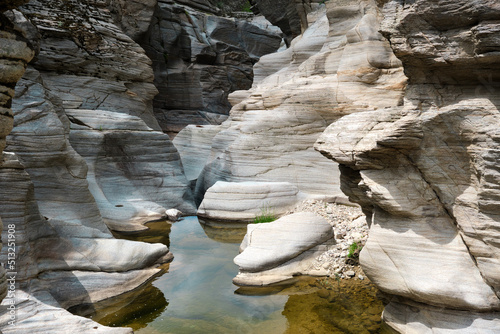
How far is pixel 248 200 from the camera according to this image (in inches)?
443

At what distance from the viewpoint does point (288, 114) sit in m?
12.6

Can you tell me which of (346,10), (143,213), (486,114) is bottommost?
(143,213)

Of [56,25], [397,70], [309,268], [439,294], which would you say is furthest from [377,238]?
[56,25]

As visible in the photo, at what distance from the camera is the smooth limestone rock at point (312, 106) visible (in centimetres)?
1159

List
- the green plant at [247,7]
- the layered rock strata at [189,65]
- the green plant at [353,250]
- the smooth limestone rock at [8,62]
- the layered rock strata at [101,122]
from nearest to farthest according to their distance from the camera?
the smooth limestone rock at [8,62]
the green plant at [353,250]
the layered rock strata at [101,122]
the layered rock strata at [189,65]
the green plant at [247,7]

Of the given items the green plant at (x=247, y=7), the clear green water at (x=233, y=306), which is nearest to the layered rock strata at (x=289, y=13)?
the green plant at (x=247, y=7)

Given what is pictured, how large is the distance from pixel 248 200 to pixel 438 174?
6.34 meters

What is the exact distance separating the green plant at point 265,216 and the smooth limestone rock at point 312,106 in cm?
141

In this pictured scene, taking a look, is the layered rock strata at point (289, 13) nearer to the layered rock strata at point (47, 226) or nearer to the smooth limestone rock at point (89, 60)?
the smooth limestone rock at point (89, 60)

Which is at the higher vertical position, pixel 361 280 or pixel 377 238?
pixel 377 238

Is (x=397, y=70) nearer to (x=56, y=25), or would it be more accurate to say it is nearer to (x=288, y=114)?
(x=288, y=114)

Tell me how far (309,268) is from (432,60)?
14.2 feet

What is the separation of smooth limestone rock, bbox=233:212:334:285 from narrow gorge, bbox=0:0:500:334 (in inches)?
1.4

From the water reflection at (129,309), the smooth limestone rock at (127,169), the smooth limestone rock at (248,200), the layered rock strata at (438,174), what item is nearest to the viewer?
the layered rock strata at (438,174)
